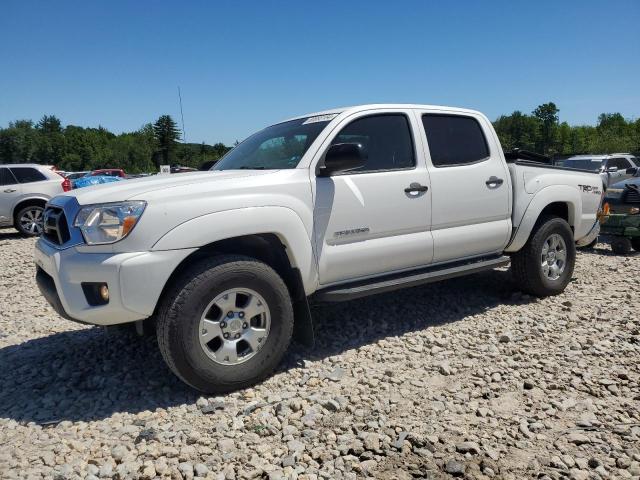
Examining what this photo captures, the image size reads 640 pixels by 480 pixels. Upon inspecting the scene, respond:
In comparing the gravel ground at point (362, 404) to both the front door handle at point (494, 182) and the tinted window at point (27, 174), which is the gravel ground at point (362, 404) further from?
the tinted window at point (27, 174)

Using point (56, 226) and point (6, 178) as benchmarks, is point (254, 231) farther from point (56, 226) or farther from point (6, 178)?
point (6, 178)

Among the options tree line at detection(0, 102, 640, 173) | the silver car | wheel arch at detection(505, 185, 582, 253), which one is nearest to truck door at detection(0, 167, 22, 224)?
Result: wheel arch at detection(505, 185, 582, 253)

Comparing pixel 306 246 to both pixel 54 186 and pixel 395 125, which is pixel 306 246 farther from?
pixel 54 186

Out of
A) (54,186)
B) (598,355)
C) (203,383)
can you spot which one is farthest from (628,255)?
(54,186)

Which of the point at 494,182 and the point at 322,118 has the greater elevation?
the point at 322,118

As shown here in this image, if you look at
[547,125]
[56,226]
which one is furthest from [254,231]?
[547,125]

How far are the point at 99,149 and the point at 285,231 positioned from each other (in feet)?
350

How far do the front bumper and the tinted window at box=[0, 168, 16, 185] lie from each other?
10183mm

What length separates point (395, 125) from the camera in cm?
414

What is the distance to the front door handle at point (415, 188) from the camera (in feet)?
12.9

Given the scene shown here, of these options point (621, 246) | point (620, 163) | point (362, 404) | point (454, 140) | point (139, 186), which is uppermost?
point (454, 140)

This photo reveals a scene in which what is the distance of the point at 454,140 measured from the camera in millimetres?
4465

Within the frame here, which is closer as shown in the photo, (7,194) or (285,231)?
(285,231)

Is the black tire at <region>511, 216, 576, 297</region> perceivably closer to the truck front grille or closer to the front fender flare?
the front fender flare
